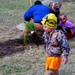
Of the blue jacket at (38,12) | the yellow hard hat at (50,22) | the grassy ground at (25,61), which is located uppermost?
the yellow hard hat at (50,22)

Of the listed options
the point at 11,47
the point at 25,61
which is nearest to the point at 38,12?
the point at 11,47

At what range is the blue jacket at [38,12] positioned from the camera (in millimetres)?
7320

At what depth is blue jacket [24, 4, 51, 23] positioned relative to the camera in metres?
7.32

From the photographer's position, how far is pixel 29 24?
23.0ft

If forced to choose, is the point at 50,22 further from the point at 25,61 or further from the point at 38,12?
the point at 38,12

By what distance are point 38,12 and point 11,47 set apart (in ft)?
3.55

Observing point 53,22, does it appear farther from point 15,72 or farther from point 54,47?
point 15,72

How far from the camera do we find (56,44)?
446 cm

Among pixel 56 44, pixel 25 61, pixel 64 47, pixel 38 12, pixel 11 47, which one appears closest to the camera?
pixel 64 47

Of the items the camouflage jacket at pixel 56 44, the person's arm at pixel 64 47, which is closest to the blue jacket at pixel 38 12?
the camouflage jacket at pixel 56 44

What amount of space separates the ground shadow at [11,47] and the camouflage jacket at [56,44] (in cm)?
199

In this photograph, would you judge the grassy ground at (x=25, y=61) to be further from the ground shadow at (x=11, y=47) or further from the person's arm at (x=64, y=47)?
the person's arm at (x=64, y=47)

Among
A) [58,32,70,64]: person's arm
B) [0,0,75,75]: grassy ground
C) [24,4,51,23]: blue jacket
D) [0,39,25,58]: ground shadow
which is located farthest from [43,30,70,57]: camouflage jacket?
[24,4,51,23]: blue jacket

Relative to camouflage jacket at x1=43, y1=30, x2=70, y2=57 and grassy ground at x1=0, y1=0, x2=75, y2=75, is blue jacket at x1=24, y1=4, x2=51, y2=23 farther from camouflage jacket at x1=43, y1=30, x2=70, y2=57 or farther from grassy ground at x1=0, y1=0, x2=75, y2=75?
camouflage jacket at x1=43, y1=30, x2=70, y2=57
